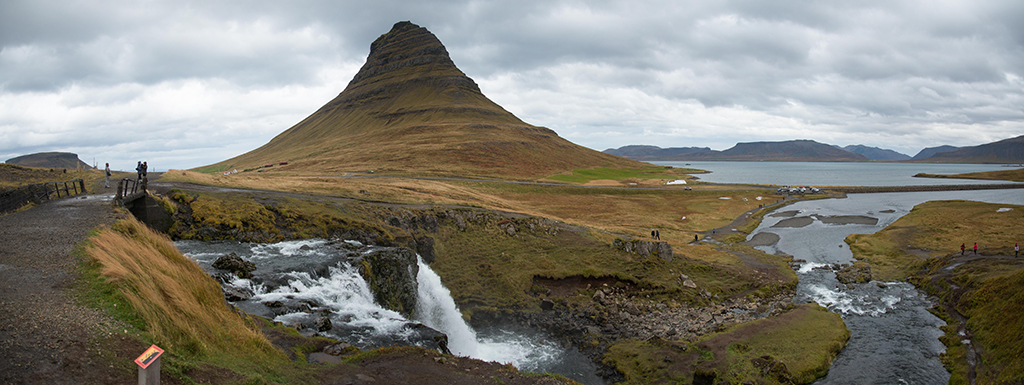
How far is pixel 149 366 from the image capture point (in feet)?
21.1

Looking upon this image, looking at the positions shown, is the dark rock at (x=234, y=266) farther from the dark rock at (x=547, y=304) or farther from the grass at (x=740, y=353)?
the grass at (x=740, y=353)

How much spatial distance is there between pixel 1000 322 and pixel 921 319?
16.8ft

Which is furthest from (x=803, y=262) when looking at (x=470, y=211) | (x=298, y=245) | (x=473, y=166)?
(x=473, y=166)

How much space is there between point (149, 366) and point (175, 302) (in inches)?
283

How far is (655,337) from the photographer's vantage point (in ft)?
83.7

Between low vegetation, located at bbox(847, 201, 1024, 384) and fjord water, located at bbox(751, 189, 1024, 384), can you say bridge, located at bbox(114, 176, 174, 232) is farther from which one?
low vegetation, located at bbox(847, 201, 1024, 384)

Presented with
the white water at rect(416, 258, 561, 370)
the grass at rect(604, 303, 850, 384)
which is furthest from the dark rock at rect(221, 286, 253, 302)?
the grass at rect(604, 303, 850, 384)

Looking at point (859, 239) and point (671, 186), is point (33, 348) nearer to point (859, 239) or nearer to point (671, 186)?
point (859, 239)

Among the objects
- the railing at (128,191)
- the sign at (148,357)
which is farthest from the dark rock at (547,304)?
the sign at (148,357)

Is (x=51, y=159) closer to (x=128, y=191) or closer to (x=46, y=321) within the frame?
(x=128, y=191)

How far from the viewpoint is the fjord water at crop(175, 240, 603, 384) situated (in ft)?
61.1

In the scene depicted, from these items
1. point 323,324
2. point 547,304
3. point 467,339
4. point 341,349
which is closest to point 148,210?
point 323,324

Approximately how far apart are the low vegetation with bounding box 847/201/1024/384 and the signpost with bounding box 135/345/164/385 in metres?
30.0

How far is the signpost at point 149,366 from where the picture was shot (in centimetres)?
603
